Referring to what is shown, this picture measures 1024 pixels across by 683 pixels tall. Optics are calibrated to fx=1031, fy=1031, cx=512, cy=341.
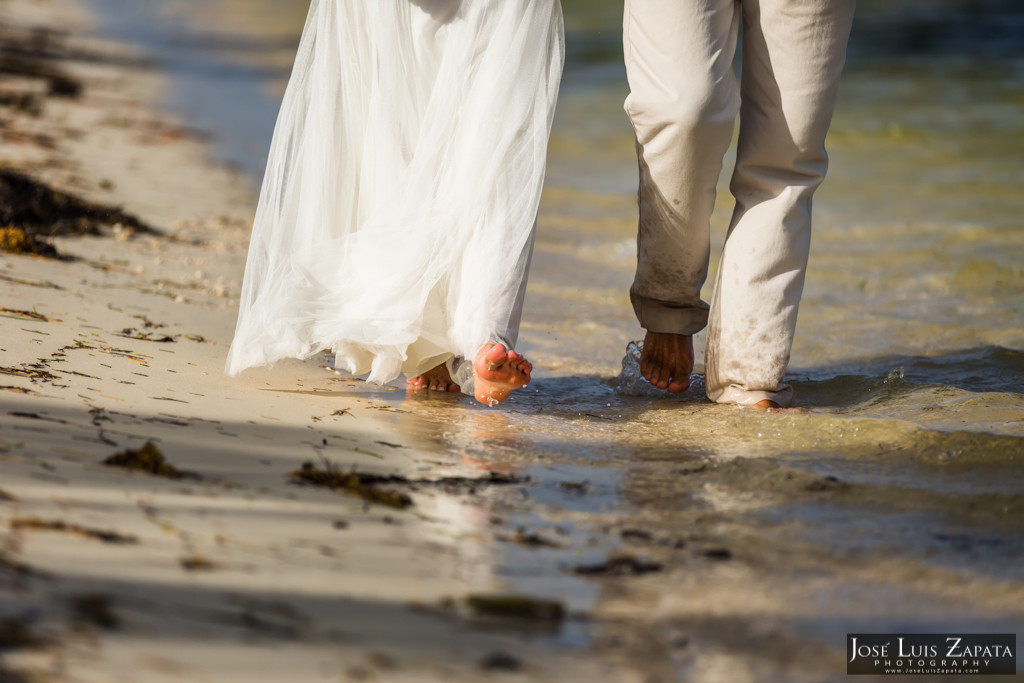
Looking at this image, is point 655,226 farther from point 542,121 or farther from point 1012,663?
point 1012,663

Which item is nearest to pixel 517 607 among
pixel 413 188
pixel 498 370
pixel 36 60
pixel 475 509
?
pixel 475 509

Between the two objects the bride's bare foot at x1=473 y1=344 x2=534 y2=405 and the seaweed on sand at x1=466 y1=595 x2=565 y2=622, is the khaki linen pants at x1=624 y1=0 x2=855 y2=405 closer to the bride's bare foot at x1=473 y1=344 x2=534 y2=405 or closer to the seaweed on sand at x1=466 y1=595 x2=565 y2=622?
the bride's bare foot at x1=473 y1=344 x2=534 y2=405

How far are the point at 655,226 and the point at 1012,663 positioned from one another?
153 cm

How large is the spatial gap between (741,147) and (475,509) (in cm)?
136

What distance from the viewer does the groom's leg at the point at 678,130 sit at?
2465 millimetres

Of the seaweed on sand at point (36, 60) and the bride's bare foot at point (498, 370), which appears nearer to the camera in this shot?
the bride's bare foot at point (498, 370)

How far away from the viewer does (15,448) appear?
1695 millimetres

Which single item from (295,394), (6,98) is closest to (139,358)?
(295,394)

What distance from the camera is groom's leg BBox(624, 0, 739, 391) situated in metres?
2.46

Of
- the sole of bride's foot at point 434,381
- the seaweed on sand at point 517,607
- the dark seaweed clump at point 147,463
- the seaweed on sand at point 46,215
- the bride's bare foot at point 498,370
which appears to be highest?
the seaweed on sand at point 46,215

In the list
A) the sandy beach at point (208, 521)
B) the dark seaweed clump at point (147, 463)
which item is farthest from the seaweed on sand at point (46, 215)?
the dark seaweed clump at point (147, 463)

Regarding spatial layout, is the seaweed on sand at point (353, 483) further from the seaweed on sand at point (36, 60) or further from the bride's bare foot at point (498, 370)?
the seaweed on sand at point (36, 60)

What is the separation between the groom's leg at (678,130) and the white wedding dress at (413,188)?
24cm

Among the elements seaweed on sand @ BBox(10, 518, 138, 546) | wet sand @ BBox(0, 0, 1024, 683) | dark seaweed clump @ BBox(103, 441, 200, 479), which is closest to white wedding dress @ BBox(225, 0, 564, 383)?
wet sand @ BBox(0, 0, 1024, 683)
